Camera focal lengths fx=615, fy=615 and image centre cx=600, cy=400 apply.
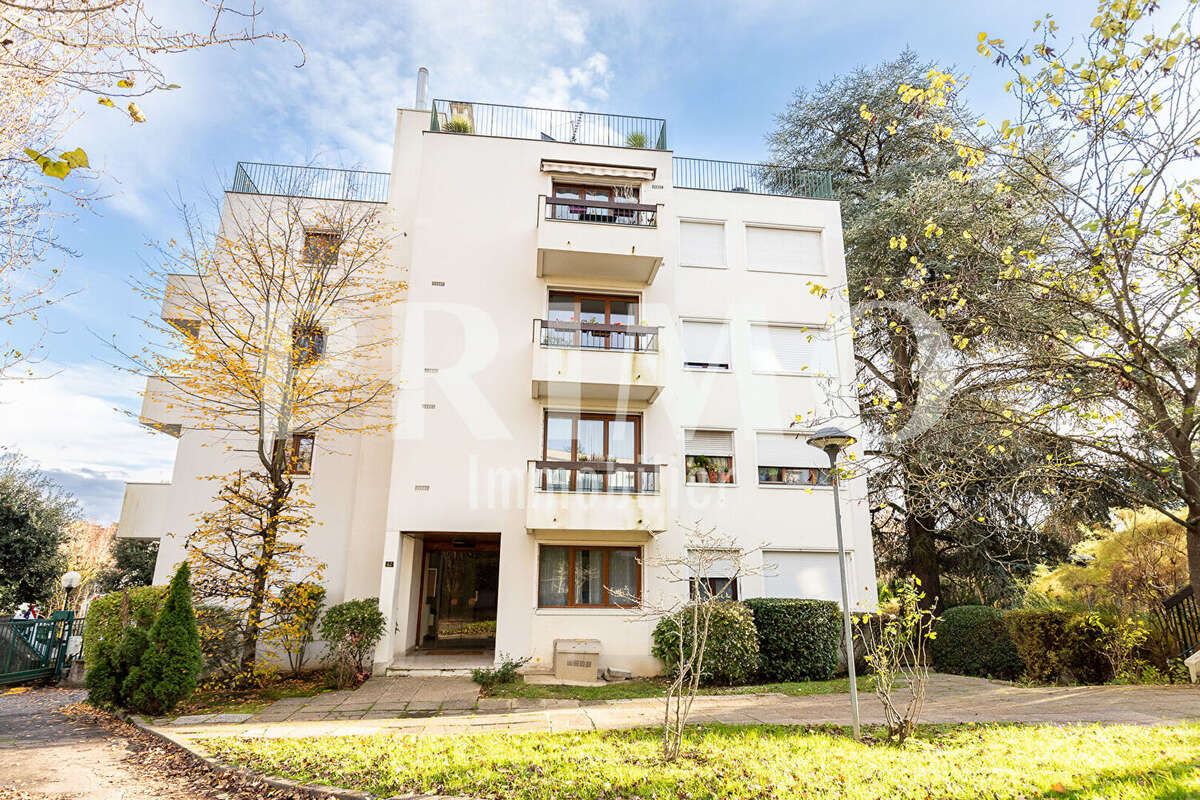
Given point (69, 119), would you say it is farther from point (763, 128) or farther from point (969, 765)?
point (763, 128)

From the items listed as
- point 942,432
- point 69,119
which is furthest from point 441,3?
point 942,432

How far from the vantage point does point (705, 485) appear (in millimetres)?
15102

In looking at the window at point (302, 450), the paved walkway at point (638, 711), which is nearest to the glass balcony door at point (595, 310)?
the window at point (302, 450)

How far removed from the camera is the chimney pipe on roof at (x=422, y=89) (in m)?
18.2

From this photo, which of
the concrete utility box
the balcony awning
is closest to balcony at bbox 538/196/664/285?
the balcony awning

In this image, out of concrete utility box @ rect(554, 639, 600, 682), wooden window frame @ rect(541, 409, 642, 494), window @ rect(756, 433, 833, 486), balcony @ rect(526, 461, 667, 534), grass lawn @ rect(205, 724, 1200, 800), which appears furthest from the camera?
window @ rect(756, 433, 833, 486)

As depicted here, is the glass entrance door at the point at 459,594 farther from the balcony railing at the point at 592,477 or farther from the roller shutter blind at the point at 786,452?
the roller shutter blind at the point at 786,452

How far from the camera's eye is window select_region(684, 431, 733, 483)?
15258 mm

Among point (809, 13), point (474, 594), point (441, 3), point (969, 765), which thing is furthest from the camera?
point (474, 594)

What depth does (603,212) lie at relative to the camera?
15.7 metres

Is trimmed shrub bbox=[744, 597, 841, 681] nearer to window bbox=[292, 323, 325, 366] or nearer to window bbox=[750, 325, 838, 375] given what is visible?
window bbox=[750, 325, 838, 375]

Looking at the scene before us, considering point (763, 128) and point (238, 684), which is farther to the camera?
point (763, 128)

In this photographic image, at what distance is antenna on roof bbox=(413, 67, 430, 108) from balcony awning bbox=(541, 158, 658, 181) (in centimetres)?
501

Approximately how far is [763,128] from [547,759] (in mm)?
21388
